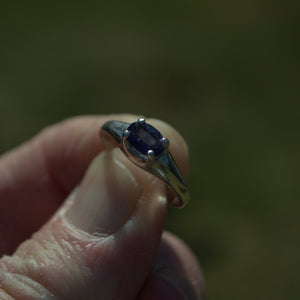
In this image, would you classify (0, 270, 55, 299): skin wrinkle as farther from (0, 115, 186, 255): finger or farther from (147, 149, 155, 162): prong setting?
(0, 115, 186, 255): finger

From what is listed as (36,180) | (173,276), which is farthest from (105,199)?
(36,180)

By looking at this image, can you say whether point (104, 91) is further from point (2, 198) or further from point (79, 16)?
point (2, 198)

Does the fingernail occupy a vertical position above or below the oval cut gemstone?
below

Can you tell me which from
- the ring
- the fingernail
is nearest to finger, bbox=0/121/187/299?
the fingernail

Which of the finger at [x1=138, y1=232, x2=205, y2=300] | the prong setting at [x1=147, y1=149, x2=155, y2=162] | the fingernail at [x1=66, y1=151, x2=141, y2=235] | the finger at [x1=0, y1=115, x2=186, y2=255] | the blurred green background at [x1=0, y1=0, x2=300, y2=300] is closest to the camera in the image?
the prong setting at [x1=147, y1=149, x2=155, y2=162]

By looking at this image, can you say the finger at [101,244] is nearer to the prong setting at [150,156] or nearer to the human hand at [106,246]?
the human hand at [106,246]

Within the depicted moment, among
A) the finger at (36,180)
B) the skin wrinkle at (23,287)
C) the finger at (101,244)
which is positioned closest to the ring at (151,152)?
the finger at (101,244)
